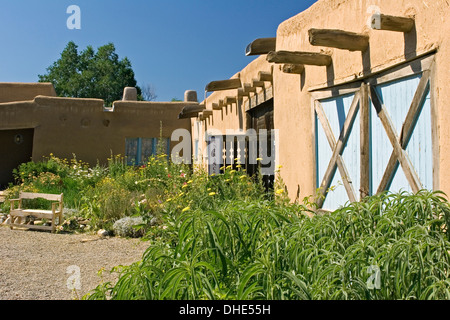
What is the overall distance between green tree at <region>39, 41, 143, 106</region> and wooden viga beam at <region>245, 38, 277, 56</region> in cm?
2613

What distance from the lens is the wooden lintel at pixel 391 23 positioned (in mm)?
3602

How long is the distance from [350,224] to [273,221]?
51 cm

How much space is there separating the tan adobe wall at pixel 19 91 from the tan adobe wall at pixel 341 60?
12709 mm

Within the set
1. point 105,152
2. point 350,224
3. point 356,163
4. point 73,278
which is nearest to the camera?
point 350,224

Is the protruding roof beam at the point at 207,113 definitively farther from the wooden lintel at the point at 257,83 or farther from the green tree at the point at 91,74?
the green tree at the point at 91,74

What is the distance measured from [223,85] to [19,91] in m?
10.8

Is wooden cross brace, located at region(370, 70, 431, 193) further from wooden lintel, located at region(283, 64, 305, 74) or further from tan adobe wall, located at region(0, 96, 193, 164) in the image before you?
tan adobe wall, located at region(0, 96, 193, 164)

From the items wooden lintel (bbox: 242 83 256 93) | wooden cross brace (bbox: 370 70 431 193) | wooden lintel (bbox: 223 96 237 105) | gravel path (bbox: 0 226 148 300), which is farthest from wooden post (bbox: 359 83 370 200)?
wooden lintel (bbox: 223 96 237 105)

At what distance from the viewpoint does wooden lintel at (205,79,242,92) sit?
28.5ft

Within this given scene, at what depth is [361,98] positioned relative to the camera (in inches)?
172

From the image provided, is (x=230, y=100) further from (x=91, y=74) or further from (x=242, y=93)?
(x=91, y=74)
